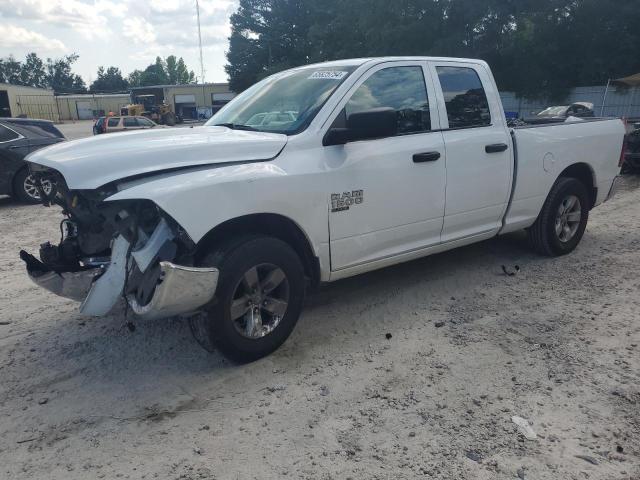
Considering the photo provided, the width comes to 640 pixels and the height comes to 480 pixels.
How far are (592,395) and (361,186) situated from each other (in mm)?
2047

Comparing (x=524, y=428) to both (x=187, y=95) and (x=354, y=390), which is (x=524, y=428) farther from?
(x=187, y=95)

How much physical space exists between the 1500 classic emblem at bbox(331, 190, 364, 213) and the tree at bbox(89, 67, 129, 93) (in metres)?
126

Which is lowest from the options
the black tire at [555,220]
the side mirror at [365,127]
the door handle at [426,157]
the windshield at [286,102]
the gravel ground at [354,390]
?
the gravel ground at [354,390]

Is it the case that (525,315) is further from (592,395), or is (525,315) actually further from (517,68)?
(517,68)

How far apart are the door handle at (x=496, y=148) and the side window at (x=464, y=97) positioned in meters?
0.23

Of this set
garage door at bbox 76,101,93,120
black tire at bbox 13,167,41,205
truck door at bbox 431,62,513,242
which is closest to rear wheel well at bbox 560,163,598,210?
truck door at bbox 431,62,513,242

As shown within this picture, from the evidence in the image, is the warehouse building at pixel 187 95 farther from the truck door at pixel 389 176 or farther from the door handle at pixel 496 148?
the truck door at pixel 389 176

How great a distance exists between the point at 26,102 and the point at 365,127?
66.6m

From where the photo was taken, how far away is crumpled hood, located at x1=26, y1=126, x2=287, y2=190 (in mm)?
3094

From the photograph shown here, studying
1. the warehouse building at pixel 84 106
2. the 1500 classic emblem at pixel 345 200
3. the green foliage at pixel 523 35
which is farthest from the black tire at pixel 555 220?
the warehouse building at pixel 84 106

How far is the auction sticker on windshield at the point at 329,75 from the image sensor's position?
4051mm

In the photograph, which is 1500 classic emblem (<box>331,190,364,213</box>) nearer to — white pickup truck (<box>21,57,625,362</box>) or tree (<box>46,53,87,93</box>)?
white pickup truck (<box>21,57,625,362</box>)

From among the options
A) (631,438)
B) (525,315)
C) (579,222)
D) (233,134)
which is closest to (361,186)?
(233,134)

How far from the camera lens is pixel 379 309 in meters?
4.57
